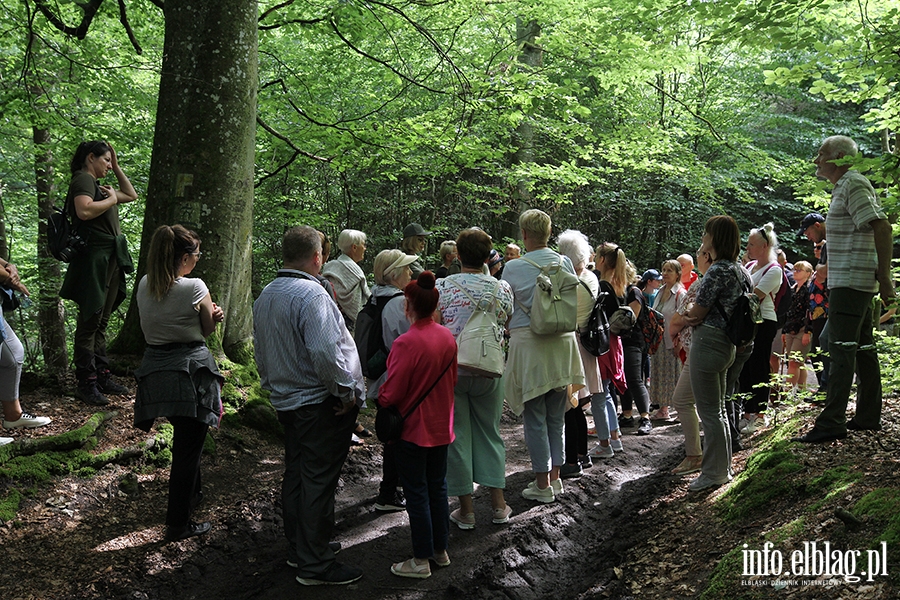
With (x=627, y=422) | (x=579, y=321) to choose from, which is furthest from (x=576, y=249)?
(x=627, y=422)

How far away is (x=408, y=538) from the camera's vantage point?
183 inches

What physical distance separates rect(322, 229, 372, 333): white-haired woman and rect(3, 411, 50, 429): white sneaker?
2.73 meters

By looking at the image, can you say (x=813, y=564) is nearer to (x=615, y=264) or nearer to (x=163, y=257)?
(x=163, y=257)

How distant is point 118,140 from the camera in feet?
32.1

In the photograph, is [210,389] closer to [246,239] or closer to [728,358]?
[246,239]

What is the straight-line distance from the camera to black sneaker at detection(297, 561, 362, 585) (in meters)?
3.89

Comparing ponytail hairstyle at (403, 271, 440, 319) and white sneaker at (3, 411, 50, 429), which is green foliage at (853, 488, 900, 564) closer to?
ponytail hairstyle at (403, 271, 440, 319)

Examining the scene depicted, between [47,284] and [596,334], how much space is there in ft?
31.8

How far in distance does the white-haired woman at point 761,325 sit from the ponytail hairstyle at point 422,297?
4.03m

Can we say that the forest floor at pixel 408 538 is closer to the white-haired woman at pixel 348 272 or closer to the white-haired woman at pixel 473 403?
the white-haired woman at pixel 473 403

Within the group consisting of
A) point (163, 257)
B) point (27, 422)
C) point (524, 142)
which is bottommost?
point (27, 422)

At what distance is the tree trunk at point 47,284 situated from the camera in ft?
35.7

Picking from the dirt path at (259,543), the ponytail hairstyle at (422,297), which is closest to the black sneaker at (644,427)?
the dirt path at (259,543)

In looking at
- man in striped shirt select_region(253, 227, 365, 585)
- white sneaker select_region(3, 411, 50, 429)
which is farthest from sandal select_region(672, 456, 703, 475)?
white sneaker select_region(3, 411, 50, 429)
